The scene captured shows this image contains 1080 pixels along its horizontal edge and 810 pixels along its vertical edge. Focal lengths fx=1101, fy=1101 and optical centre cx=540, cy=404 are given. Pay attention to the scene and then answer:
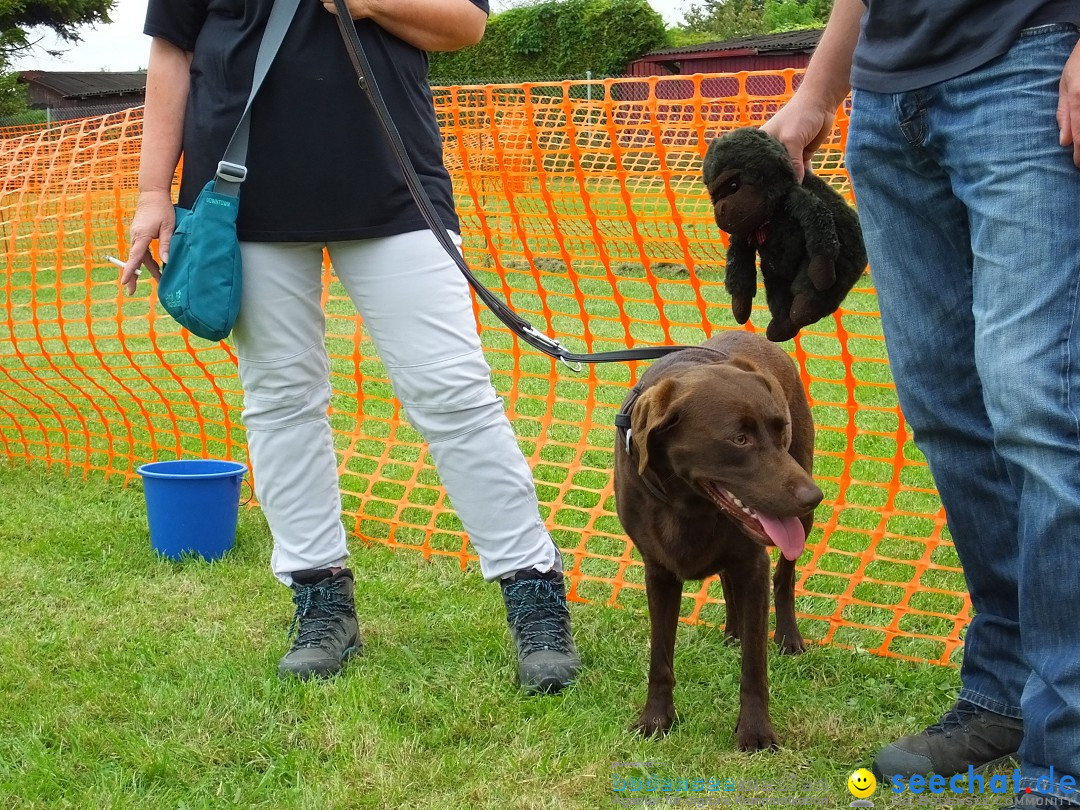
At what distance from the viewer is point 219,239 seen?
2807 mm

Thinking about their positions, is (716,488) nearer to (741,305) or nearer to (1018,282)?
(741,305)

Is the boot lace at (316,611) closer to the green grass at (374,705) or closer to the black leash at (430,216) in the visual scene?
the green grass at (374,705)

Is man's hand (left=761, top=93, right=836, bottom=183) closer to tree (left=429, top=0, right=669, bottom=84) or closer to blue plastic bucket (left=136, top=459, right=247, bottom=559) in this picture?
blue plastic bucket (left=136, top=459, right=247, bottom=559)

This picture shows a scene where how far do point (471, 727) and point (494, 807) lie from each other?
39 cm

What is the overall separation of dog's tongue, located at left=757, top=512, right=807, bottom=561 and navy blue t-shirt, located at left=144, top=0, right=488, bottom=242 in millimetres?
1217

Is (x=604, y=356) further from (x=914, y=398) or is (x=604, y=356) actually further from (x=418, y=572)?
(x=418, y=572)

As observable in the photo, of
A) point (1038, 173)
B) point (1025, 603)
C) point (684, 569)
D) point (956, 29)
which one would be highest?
point (956, 29)

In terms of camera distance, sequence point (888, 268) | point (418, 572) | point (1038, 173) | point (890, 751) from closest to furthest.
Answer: point (1038, 173), point (888, 268), point (890, 751), point (418, 572)

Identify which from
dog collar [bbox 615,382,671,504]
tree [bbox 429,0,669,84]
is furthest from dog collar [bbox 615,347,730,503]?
tree [bbox 429,0,669,84]

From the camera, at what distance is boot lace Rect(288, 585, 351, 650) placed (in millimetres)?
3197

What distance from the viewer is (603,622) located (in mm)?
3555

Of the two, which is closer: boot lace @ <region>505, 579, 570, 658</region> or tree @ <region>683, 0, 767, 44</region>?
boot lace @ <region>505, 579, 570, 658</region>

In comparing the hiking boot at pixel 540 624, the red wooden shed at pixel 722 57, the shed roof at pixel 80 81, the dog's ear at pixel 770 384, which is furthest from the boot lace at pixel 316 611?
the shed roof at pixel 80 81

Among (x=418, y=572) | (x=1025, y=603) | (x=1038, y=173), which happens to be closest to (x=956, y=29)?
(x=1038, y=173)
